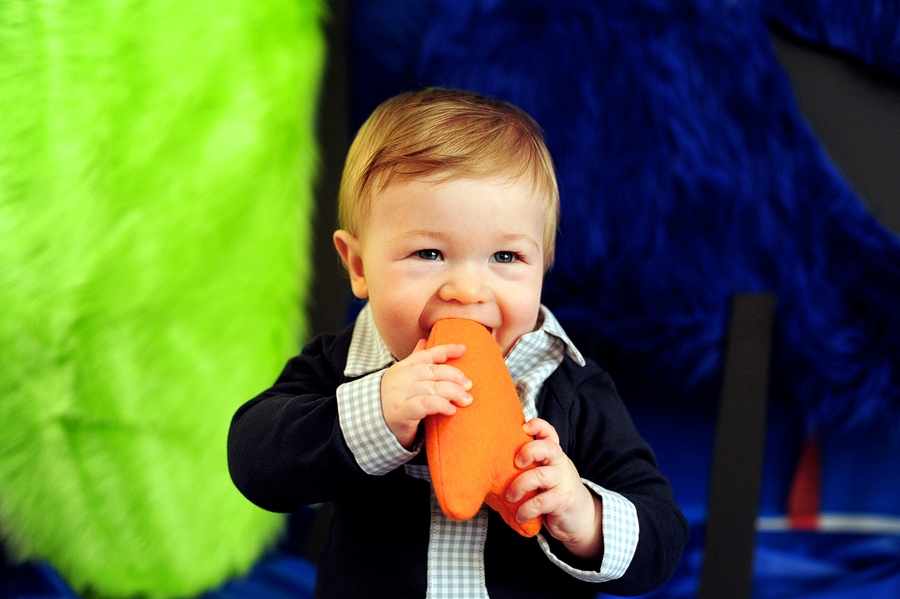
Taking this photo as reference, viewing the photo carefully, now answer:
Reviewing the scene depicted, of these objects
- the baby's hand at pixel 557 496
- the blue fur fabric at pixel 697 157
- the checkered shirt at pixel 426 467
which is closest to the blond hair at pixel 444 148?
the checkered shirt at pixel 426 467

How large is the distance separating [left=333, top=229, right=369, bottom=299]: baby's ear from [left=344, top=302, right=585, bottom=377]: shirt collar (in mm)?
35

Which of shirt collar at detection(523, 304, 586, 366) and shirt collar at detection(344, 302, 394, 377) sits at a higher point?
shirt collar at detection(523, 304, 586, 366)

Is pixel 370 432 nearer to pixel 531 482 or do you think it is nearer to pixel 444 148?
pixel 531 482

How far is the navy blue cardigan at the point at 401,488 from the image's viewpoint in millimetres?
547

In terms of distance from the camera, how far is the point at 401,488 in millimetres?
608

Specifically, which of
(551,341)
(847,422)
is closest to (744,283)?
(847,422)

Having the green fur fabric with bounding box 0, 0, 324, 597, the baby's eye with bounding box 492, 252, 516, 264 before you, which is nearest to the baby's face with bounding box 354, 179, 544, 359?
the baby's eye with bounding box 492, 252, 516, 264

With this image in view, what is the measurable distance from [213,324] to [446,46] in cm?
52

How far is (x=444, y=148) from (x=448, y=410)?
23 centimetres

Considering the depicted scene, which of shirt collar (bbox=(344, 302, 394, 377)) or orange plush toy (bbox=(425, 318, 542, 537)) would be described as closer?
orange plush toy (bbox=(425, 318, 542, 537))

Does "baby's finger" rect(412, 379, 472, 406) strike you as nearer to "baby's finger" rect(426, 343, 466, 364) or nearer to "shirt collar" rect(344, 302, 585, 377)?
"baby's finger" rect(426, 343, 466, 364)

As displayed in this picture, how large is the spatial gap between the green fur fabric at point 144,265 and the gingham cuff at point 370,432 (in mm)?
462

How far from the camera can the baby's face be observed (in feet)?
1.81

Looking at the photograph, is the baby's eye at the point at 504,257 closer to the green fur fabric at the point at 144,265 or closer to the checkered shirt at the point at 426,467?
the checkered shirt at the point at 426,467
